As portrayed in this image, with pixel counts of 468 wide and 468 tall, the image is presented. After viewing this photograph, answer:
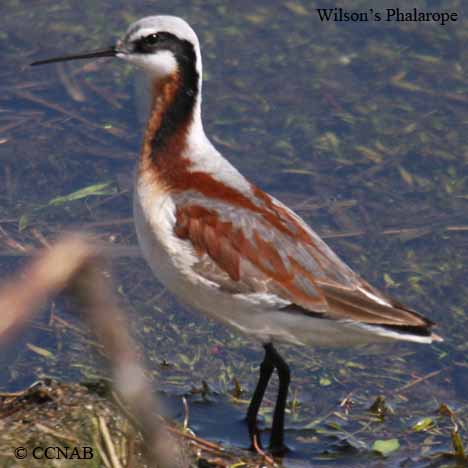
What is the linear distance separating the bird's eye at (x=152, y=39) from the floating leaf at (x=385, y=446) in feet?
8.21

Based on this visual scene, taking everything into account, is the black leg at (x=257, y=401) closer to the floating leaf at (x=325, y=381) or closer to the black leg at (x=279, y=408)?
the black leg at (x=279, y=408)

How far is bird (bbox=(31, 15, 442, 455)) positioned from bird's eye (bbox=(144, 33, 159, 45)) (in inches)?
3.3

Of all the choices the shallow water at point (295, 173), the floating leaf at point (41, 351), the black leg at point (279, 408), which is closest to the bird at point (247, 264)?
the black leg at point (279, 408)

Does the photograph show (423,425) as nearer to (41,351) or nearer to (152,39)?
(41,351)

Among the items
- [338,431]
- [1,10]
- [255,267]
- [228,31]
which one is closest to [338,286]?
[255,267]

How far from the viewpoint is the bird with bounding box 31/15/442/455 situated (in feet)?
14.8

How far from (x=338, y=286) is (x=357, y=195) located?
2.94 meters

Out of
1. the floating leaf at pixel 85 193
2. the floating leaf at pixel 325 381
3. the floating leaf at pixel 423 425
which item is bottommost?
the floating leaf at pixel 325 381

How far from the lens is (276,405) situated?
16.2 feet

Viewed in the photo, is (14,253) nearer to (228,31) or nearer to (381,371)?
(381,371)

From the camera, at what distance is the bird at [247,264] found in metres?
4.51

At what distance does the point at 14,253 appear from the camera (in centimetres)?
660

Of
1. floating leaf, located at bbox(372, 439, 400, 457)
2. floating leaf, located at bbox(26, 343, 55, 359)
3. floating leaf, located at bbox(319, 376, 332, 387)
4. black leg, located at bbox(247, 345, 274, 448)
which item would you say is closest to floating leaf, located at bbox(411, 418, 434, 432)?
floating leaf, located at bbox(372, 439, 400, 457)

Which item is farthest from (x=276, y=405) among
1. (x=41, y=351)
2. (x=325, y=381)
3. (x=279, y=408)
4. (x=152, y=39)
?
(x=152, y=39)
